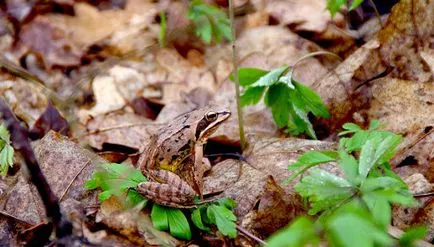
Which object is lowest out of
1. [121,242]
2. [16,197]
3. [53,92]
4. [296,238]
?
[53,92]

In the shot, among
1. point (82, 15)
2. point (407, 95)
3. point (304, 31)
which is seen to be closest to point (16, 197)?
point (407, 95)

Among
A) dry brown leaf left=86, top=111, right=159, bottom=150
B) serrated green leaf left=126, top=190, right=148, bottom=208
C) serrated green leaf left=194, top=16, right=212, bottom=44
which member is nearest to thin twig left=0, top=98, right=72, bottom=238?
serrated green leaf left=126, top=190, right=148, bottom=208

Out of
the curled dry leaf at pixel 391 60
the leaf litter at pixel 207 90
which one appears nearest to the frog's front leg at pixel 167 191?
the leaf litter at pixel 207 90

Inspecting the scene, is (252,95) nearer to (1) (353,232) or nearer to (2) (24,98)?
(2) (24,98)

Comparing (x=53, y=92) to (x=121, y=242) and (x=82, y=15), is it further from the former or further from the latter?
(x=121, y=242)

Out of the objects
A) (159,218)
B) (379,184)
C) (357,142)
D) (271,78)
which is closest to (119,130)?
(271,78)

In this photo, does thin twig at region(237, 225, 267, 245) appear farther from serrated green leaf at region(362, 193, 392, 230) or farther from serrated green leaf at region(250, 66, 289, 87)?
serrated green leaf at region(250, 66, 289, 87)
